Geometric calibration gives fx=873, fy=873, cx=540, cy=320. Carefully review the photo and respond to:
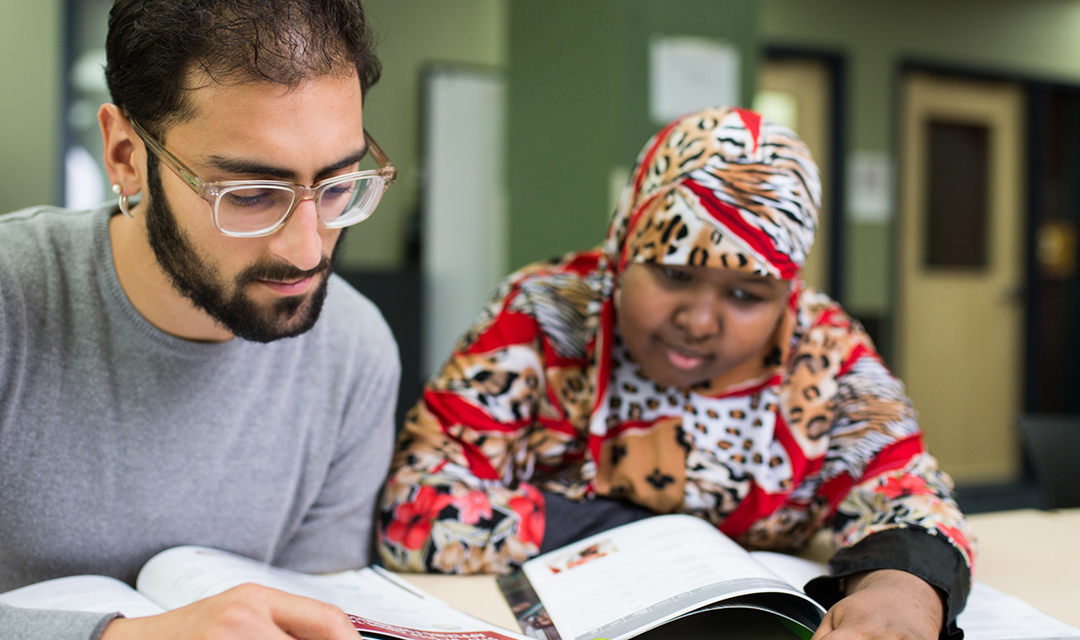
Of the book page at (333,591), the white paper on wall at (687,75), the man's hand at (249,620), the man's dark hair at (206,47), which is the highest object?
the white paper on wall at (687,75)

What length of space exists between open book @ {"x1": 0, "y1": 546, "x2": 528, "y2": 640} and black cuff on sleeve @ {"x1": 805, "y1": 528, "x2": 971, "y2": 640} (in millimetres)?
372

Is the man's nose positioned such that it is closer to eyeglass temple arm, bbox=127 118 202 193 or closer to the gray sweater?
eyeglass temple arm, bbox=127 118 202 193

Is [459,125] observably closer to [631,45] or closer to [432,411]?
[631,45]

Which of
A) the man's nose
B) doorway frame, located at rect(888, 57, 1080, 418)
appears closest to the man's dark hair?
the man's nose

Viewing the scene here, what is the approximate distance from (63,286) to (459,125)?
275 cm

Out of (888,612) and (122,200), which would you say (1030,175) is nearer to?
(888,612)

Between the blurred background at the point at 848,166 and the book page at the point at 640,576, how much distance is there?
5.22 feet

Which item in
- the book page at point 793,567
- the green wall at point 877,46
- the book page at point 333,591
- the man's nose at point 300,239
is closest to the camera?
the book page at point 333,591

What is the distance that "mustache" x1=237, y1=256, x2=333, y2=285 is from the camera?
88 cm

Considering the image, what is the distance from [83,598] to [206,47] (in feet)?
1.71

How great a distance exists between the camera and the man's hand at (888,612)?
0.77 metres

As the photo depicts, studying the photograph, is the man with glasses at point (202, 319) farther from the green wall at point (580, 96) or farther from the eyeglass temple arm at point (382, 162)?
the green wall at point (580, 96)

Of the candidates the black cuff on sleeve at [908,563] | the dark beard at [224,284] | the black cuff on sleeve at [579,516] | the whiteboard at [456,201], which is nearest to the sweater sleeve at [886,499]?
the black cuff on sleeve at [908,563]

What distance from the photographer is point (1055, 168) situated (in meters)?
4.39
